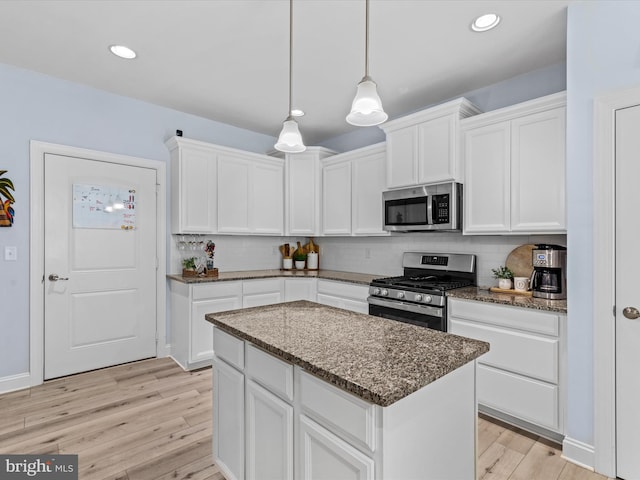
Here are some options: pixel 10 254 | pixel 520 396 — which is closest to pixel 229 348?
pixel 520 396

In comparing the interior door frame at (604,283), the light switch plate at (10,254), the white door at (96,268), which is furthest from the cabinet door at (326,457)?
the light switch plate at (10,254)

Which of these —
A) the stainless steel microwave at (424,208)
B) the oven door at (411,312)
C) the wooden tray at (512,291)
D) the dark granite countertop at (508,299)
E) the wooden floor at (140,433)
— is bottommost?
the wooden floor at (140,433)

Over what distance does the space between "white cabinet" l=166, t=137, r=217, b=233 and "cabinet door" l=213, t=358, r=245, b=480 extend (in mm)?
2205

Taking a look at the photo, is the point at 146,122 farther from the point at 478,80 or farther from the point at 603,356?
the point at 603,356

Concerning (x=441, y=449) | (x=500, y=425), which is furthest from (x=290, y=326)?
(x=500, y=425)

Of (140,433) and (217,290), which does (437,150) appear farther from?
(140,433)

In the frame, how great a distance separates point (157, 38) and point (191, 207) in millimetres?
1662

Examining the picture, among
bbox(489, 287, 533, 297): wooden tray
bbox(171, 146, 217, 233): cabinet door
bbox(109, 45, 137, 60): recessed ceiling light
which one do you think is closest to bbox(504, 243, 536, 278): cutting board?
bbox(489, 287, 533, 297): wooden tray

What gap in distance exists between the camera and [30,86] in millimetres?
3006

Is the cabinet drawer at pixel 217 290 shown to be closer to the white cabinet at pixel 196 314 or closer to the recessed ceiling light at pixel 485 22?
the white cabinet at pixel 196 314

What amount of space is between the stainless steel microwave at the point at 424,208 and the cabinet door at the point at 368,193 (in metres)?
0.22

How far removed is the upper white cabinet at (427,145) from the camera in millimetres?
2943

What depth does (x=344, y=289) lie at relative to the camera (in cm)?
366

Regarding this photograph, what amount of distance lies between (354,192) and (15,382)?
3.64 metres
